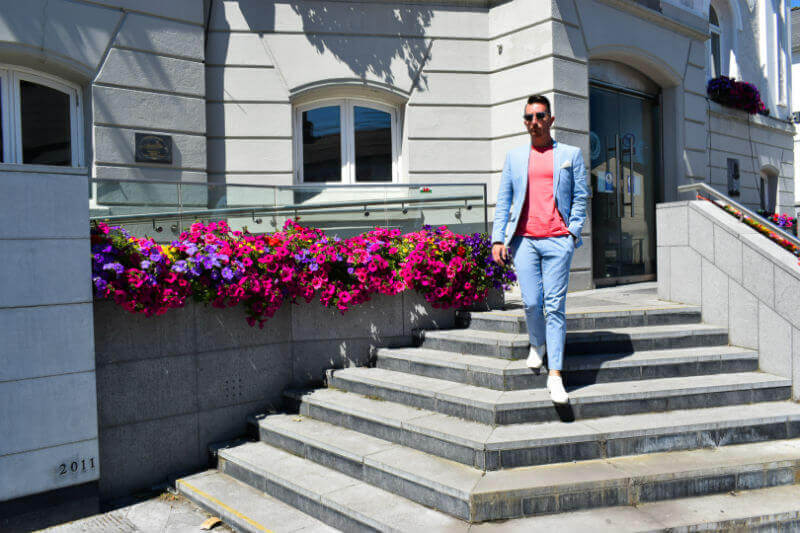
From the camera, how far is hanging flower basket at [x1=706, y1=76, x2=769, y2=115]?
14250 mm

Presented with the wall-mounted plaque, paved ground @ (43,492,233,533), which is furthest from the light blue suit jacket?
the wall-mounted plaque

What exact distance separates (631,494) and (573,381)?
4.27 ft

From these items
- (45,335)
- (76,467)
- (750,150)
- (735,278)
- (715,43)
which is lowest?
(76,467)

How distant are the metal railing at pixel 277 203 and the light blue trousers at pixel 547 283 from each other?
2.34 meters

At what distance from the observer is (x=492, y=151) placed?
401 inches

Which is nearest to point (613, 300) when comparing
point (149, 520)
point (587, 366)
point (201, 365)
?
point (587, 366)

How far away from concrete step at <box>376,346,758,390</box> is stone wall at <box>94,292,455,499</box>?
A: 0.67 meters

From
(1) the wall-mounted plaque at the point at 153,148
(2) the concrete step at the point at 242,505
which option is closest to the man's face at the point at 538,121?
(2) the concrete step at the point at 242,505

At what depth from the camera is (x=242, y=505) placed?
482 centimetres

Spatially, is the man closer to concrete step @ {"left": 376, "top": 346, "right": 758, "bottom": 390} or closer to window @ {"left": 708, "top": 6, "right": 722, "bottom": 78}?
concrete step @ {"left": 376, "top": 346, "right": 758, "bottom": 390}

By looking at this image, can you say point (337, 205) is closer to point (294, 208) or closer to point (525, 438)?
point (294, 208)

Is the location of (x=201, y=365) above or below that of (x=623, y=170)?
below

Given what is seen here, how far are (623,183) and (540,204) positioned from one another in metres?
6.64

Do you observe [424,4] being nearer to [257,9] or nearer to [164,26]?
[257,9]
